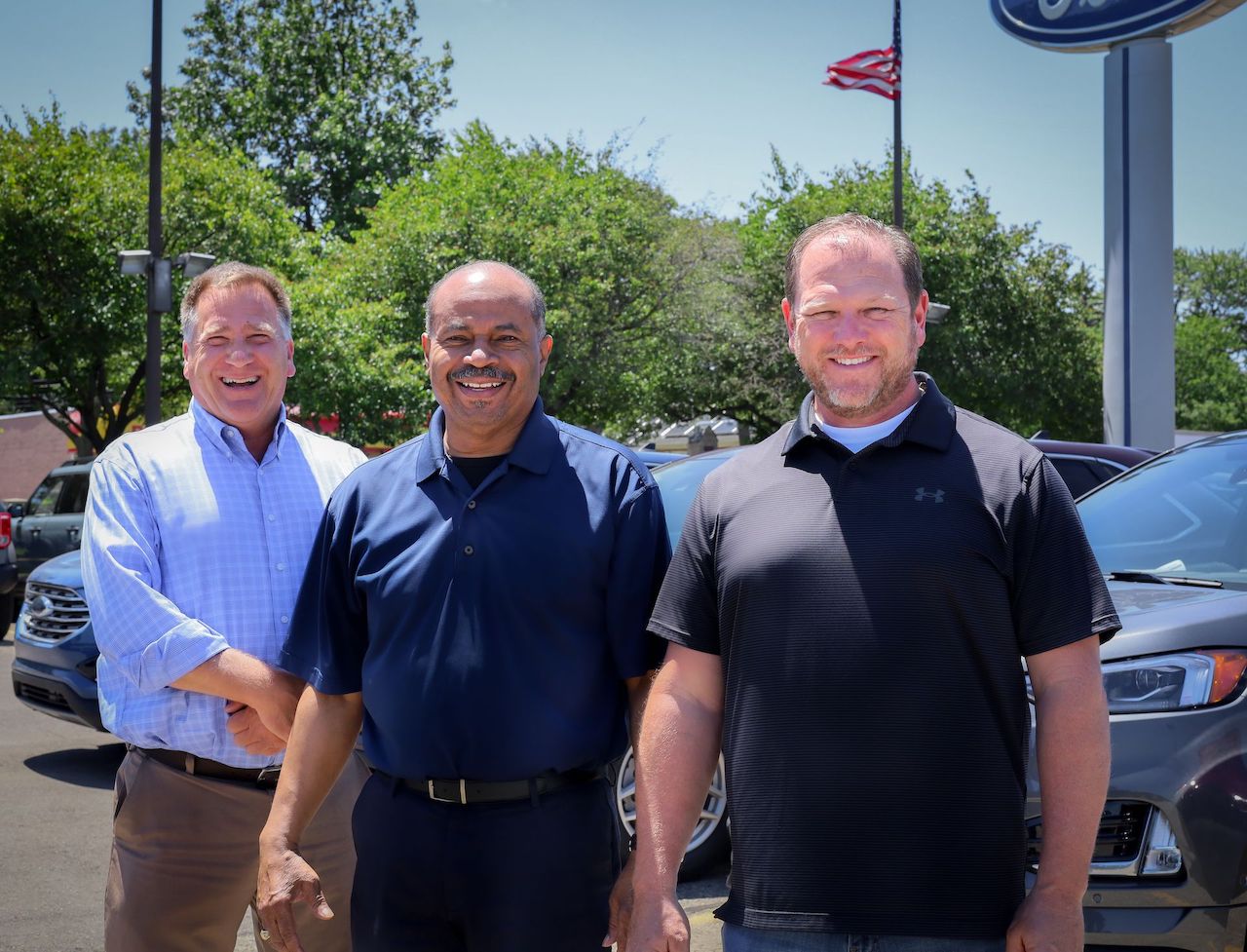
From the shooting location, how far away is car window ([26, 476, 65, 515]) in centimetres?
1597

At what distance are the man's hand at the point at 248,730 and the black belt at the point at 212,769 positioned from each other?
108 mm

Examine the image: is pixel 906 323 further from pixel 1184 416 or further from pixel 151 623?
pixel 1184 416

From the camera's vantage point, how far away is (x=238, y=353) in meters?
3.33

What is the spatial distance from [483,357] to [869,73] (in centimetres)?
2204

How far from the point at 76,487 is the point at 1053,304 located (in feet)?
87.1

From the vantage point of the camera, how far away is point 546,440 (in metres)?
2.89

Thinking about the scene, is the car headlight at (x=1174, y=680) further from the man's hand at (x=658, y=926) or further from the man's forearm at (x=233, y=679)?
the man's forearm at (x=233, y=679)

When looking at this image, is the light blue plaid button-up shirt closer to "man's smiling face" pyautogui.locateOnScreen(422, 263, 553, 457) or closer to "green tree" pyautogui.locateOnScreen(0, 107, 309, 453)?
"man's smiling face" pyautogui.locateOnScreen(422, 263, 553, 457)

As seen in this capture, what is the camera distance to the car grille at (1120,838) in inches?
138

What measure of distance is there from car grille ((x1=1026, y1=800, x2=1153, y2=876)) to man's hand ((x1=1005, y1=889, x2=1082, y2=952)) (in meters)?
1.42

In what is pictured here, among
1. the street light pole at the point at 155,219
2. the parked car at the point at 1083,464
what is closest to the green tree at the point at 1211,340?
the street light pole at the point at 155,219

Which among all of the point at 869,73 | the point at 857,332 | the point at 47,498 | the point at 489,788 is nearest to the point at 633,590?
the point at 489,788

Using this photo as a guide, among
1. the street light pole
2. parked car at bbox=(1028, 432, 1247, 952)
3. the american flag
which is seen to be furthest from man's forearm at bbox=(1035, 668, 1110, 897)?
the american flag

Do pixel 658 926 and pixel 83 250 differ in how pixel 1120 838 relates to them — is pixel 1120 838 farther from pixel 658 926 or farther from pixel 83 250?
pixel 83 250
